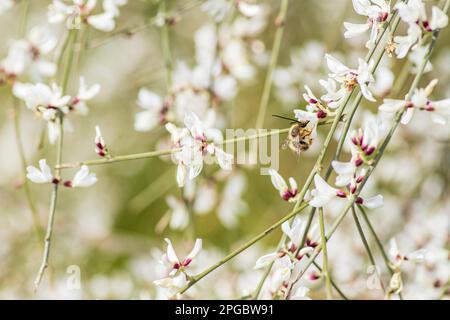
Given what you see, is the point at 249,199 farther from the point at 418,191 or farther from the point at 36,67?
the point at 36,67

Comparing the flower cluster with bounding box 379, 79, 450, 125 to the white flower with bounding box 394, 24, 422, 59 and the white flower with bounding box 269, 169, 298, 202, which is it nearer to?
the white flower with bounding box 394, 24, 422, 59

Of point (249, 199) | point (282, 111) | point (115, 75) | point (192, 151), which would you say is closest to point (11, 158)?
point (115, 75)

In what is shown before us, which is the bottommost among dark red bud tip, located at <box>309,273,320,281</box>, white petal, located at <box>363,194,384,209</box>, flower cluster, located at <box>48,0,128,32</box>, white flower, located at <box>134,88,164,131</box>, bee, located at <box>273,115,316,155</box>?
dark red bud tip, located at <box>309,273,320,281</box>

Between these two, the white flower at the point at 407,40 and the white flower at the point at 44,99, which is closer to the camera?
the white flower at the point at 407,40

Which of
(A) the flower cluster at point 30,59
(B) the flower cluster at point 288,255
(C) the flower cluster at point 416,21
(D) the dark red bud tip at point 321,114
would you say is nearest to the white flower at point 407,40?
(C) the flower cluster at point 416,21

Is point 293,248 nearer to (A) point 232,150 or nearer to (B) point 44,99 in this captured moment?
(A) point 232,150

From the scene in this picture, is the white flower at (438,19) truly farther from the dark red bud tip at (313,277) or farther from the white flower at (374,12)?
the dark red bud tip at (313,277)

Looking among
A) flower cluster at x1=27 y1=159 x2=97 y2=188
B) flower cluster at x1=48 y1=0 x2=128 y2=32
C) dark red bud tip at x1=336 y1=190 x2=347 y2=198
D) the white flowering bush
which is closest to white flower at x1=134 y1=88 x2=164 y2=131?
the white flowering bush

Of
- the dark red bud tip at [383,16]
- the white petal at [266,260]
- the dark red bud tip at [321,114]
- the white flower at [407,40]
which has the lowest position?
the white petal at [266,260]

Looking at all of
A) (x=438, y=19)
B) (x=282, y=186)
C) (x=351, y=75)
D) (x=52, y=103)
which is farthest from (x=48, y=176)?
(x=438, y=19)
